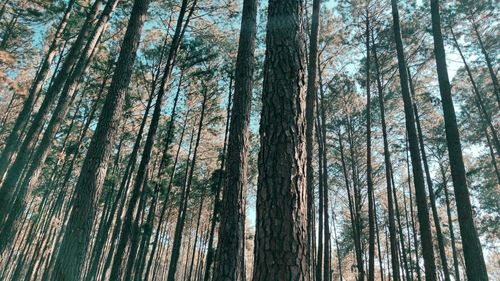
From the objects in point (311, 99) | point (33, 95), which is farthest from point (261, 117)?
point (33, 95)

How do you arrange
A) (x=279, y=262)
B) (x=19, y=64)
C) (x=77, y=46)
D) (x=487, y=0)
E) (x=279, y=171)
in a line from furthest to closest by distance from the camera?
(x=19, y=64) < (x=487, y=0) < (x=77, y=46) < (x=279, y=171) < (x=279, y=262)

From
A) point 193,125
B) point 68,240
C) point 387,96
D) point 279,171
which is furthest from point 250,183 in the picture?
point 279,171

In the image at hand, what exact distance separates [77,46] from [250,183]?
17.1 metres

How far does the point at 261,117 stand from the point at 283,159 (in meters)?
0.48

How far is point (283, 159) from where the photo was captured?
101 inches

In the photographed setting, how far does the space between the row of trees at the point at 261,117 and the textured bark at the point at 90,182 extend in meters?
0.02

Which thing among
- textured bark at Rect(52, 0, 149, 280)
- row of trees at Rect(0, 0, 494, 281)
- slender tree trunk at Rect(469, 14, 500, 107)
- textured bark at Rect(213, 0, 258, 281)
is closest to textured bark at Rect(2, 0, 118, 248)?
row of trees at Rect(0, 0, 494, 281)

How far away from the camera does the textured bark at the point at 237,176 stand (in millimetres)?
4734

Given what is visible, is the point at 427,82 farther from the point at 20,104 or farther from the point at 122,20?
the point at 20,104

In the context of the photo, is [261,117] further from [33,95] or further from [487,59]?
[487,59]

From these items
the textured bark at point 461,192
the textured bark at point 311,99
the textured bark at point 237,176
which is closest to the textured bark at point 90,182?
the textured bark at point 237,176

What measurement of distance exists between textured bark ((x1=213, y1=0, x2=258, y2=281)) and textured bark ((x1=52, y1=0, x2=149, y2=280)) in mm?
1970

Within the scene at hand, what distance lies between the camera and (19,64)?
17562 mm

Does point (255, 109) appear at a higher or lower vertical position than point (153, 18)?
lower
